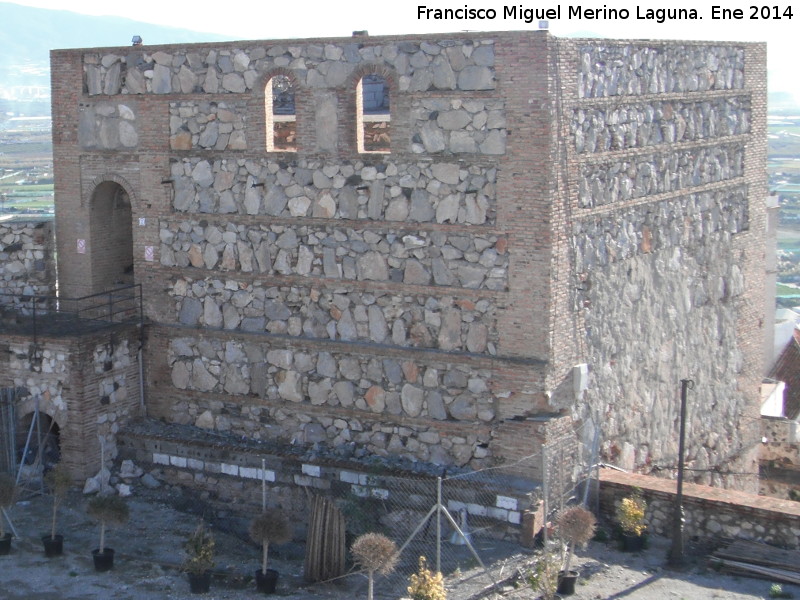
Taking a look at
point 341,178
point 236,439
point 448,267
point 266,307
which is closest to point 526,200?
point 448,267

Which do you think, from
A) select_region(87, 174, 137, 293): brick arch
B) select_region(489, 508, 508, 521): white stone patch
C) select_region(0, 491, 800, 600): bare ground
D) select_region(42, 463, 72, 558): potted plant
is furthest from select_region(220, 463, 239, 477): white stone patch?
select_region(489, 508, 508, 521): white stone patch

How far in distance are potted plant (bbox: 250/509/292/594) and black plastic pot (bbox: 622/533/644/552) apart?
16.0 feet

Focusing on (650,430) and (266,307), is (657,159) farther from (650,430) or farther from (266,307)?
(266,307)


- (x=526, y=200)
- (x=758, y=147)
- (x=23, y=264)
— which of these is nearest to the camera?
(x=526, y=200)

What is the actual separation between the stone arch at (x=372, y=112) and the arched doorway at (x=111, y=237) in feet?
14.9

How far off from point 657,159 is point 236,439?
8.34m

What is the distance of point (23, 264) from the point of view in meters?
21.9

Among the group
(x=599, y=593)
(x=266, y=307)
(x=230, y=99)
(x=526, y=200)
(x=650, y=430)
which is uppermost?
(x=230, y=99)

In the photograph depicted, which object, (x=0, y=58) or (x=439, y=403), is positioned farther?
(x=0, y=58)

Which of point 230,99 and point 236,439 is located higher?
point 230,99

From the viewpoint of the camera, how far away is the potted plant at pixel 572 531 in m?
16.3

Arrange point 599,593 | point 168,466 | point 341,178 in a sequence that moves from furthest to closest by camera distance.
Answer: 1. point 168,466
2. point 341,178
3. point 599,593

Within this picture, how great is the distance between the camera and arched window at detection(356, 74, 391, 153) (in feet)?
61.8

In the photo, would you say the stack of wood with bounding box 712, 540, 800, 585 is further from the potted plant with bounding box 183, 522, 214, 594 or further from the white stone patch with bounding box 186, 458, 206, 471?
the white stone patch with bounding box 186, 458, 206, 471
